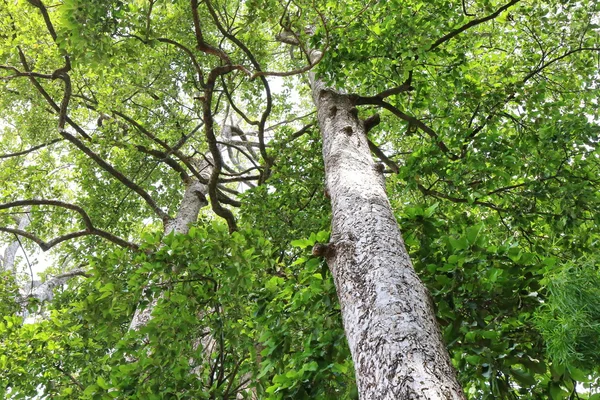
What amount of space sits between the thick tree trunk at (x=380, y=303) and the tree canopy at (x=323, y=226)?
369mm

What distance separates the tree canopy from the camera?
263 centimetres

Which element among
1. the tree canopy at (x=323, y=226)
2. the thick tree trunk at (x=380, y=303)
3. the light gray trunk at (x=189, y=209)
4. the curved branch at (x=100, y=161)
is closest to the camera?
the thick tree trunk at (x=380, y=303)

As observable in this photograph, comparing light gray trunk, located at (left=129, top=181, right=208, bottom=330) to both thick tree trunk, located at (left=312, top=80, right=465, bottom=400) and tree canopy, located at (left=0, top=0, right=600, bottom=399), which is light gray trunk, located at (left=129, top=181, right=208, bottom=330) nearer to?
tree canopy, located at (left=0, top=0, right=600, bottom=399)

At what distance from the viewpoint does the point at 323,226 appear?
19.5 feet

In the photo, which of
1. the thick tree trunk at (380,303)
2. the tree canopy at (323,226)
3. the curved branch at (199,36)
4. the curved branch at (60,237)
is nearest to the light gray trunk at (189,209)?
the tree canopy at (323,226)

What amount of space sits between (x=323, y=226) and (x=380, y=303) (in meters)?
3.78

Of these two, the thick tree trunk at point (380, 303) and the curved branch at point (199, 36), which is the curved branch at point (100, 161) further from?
the thick tree trunk at point (380, 303)

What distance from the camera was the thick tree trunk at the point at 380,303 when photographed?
5.82ft

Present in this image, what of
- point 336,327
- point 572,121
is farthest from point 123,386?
point 572,121

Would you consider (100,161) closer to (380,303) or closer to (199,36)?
(199,36)

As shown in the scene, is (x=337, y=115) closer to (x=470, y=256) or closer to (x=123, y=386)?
(x=470, y=256)

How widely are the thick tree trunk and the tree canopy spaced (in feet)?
1.21

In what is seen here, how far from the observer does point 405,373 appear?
176cm

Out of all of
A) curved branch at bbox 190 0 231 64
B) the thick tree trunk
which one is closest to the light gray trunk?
curved branch at bbox 190 0 231 64
